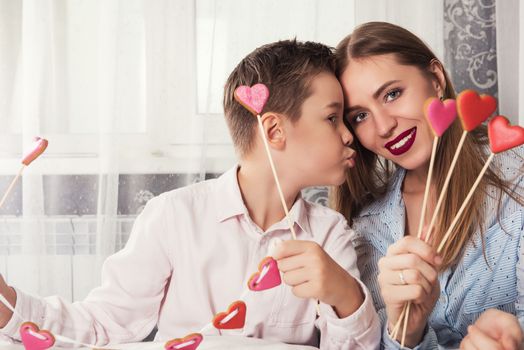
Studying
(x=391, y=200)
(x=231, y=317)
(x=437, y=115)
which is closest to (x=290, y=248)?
(x=231, y=317)

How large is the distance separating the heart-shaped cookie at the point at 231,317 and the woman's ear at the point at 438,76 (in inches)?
29.0

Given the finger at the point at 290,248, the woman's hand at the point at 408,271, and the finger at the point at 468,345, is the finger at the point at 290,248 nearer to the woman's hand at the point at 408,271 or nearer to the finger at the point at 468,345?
the woman's hand at the point at 408,271

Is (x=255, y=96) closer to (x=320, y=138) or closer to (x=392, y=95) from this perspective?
(x=320, y=138)

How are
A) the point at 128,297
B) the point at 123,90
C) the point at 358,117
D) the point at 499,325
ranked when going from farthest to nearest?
1. the point at 123,90
2. the point at 358,117
3. the point at 128,297
4. the point at 499,325

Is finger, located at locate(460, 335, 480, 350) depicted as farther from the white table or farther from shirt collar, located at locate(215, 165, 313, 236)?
shirt collar, located at locate(215, 165, 313, 236)

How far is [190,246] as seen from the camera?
4.30 ft

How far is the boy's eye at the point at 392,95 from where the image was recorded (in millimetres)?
1347

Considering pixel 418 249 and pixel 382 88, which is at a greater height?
pixel 382 88

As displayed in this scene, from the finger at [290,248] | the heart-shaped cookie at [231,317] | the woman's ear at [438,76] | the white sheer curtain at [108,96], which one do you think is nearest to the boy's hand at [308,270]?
the finger at [290,248]

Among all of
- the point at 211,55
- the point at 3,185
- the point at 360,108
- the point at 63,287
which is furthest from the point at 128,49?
the point at 360,108

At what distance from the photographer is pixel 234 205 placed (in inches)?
52.3

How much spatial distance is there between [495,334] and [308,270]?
0.30 meters

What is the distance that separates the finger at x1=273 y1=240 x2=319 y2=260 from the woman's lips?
1.27ft

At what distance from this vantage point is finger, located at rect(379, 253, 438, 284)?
978 millimetres
